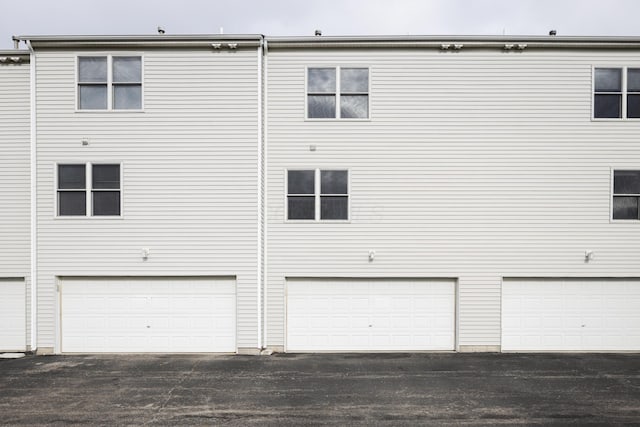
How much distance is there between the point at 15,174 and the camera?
36.4 feet

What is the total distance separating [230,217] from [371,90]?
18.0 ft

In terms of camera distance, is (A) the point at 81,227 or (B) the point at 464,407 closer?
(B) the point at 464,407

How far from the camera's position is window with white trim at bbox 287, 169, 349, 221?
1111 cm

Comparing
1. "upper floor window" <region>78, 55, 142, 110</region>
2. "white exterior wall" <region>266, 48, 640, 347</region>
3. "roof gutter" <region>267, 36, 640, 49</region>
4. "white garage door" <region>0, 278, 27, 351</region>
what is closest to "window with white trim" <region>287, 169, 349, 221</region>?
"white exterior wall" <region>266, 48, 640, 347</region>

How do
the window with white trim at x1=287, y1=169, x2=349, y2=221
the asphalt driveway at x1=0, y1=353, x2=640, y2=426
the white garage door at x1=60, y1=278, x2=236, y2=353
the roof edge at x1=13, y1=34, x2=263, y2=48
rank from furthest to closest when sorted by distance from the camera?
the window with white trim at x1=287, y1=169, x2=349, y2=221 → the white garage door at x1=60, y1=278, x2=236, y2=353 → the roof edge at x1=13, y1=34, x2=263, y2=48 → the asphalt driveway at x1=0, y1=353, x2=640, y2=426

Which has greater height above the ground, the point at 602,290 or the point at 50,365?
the point at 602,290

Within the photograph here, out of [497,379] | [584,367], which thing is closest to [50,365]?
[497,379]

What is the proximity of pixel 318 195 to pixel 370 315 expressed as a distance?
3.79m

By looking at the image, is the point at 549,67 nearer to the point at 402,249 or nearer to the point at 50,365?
the point at 402,249

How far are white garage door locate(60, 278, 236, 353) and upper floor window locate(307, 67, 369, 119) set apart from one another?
5667 millimetres

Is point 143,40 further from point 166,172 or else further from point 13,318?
point 13,318

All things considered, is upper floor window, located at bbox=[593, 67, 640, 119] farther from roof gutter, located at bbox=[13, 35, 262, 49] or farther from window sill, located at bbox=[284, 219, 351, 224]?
roof gutter, located at bbox=[13, 35, 262, 49]

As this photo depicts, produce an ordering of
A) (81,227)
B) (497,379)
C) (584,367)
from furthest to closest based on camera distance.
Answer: (81,227) < (584,367) < (497,379)

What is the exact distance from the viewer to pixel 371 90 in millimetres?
11156
